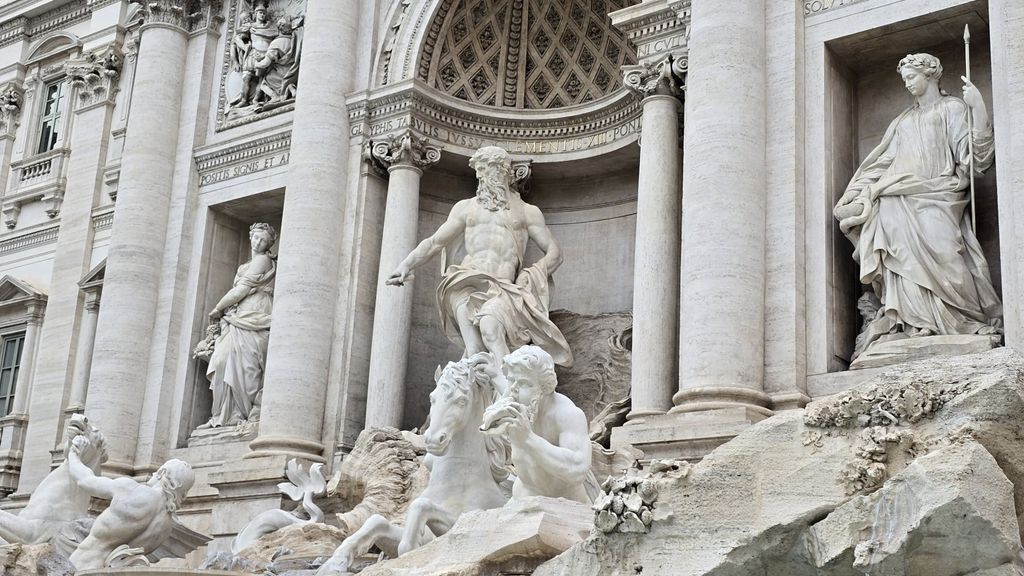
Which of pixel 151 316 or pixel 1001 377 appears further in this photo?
pixel 151 316

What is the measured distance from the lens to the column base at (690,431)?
11.9m

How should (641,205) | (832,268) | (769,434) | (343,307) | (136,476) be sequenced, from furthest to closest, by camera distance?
(136,476) → (343,307) → (641,205) → (832,268) → (769,434)

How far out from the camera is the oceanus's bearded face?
15.6m

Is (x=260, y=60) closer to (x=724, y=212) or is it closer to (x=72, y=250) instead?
(x=72, y=250)

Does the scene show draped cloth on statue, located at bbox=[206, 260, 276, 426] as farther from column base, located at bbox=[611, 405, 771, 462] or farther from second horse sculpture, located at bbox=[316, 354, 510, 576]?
second horse sculpture, located at bbox=[316, 354, 510, 576]

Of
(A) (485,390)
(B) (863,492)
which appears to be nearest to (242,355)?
(A) (485,390)

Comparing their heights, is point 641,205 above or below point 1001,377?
above

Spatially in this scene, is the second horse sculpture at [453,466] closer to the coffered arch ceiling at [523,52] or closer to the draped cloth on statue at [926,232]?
the draped cloth on statue at [926,232]

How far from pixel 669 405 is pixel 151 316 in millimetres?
8484

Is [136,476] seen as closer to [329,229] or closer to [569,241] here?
[329,229]

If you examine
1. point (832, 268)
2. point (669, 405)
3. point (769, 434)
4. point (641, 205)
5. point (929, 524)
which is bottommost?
point (929, 524)

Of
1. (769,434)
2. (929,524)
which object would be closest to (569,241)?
(769,434)

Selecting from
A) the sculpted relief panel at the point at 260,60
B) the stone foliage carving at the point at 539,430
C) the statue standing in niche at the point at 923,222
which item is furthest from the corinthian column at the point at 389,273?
the stone foliage carving at the point at 539,430

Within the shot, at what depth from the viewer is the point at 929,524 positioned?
232 inches
